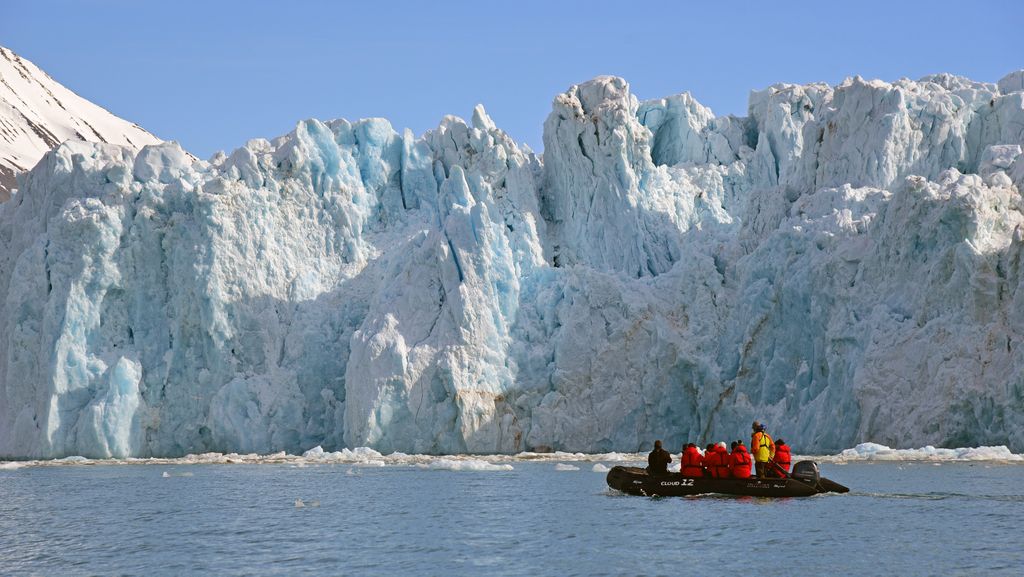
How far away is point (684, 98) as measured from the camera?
63844 mm

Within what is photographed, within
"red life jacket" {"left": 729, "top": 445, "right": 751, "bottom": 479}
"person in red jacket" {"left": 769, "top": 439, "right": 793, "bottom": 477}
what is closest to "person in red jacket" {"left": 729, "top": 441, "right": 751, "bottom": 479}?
"red life jacket" {"left": 729, "top": 445, "right": 751, "bottom": 479}

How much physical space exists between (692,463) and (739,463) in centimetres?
108

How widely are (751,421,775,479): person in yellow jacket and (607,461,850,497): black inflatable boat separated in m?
0.38

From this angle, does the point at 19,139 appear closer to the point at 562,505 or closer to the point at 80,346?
the point at 80,346

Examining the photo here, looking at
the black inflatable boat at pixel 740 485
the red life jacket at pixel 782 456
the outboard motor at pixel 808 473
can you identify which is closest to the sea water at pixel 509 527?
the black inflatable boat at pixel 740 485

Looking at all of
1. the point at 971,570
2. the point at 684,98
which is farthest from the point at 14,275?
the point at 971,570

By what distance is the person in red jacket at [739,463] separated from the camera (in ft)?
97.3

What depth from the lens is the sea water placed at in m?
20.5

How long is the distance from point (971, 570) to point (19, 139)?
149 meters

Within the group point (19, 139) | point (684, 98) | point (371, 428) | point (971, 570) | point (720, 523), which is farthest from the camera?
point (19, 139)

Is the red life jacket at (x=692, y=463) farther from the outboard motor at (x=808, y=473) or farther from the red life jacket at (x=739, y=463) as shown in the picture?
the outboard motor at (x=808, y=473)

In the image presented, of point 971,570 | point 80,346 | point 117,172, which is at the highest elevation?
point 117,172

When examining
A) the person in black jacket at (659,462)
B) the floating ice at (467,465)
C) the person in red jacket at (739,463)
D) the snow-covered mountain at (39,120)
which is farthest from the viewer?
the snow-covered mountain at (39,120)

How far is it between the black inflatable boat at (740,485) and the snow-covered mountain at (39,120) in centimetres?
12184
